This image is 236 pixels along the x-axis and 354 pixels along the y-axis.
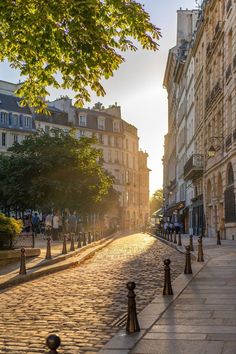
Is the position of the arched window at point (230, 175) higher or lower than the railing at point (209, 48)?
lower

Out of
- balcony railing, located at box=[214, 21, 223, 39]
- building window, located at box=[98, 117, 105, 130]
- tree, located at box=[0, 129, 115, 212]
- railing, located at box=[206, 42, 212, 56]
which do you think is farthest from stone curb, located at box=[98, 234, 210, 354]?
building window, located at box=[98, 117, 105, 130]

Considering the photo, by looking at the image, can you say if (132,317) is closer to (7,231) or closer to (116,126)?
(7,231)

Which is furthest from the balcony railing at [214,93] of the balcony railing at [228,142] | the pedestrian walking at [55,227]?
the pedestrian walking at [55,227]

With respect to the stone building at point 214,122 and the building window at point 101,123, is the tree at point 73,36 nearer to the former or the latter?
the stone building at point 214,122

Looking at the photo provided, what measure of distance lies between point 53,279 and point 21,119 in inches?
2444

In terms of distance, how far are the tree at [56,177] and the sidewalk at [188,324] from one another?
2352 cm

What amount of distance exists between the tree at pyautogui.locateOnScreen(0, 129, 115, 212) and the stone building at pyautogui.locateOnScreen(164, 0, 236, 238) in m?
7.60

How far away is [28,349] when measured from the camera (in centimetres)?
614

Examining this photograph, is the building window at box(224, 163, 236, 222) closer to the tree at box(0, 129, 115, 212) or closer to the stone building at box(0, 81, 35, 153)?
the tree at box(0, 129, 115, 212)

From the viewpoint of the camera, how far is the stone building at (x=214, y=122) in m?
30.2

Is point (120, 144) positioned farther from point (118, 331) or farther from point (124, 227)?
point (118, 331)

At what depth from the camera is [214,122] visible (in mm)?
36688

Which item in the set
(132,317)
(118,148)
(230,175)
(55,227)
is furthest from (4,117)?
(132,317)

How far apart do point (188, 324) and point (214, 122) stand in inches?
1205
